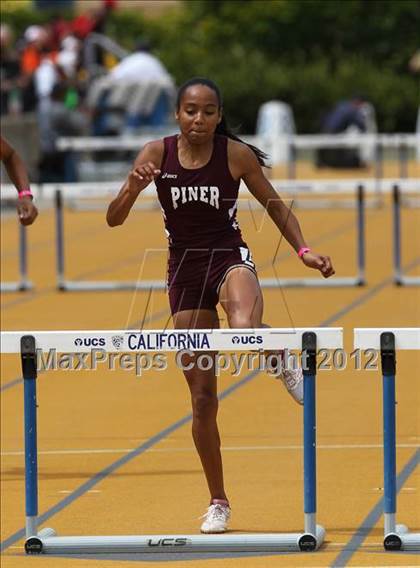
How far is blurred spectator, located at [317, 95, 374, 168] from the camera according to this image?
36.5 meters

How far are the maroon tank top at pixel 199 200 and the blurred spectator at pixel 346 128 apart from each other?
1124 inches

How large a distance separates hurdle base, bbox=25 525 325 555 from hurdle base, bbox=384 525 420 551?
30 centimetres

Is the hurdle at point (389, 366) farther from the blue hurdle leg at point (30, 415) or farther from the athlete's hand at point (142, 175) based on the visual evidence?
the blue hurdle leg at point (30, 415)

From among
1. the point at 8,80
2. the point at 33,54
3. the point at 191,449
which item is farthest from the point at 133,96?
the point at 191,449

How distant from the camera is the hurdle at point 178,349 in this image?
7500 mm

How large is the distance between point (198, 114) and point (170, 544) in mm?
1839

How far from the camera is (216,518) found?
26.4ft

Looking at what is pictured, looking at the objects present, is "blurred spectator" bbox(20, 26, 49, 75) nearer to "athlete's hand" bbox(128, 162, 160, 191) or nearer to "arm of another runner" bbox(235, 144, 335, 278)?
"arm of another runner" bbox(235, 144, 335, 278)

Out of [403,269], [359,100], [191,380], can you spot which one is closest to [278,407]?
[191,380]

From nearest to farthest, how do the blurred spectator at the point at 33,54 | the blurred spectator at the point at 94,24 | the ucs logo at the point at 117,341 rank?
the ucs logo at the point at 117,341 < the blurred spectator at the point at 33,54 < the blurred spectator at the point at 94,24

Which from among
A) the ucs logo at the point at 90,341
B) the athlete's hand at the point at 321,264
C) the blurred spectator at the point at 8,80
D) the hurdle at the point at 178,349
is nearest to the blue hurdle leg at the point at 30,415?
the hurdle at the point at 178,349

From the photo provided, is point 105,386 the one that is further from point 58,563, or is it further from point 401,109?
point 401,109

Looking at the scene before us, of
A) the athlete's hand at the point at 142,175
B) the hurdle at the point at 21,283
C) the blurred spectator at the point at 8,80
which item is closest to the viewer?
the athlete's hand at the point at 142,175

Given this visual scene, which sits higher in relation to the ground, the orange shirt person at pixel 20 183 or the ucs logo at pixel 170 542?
the orange shirt person at pixel 20 183
